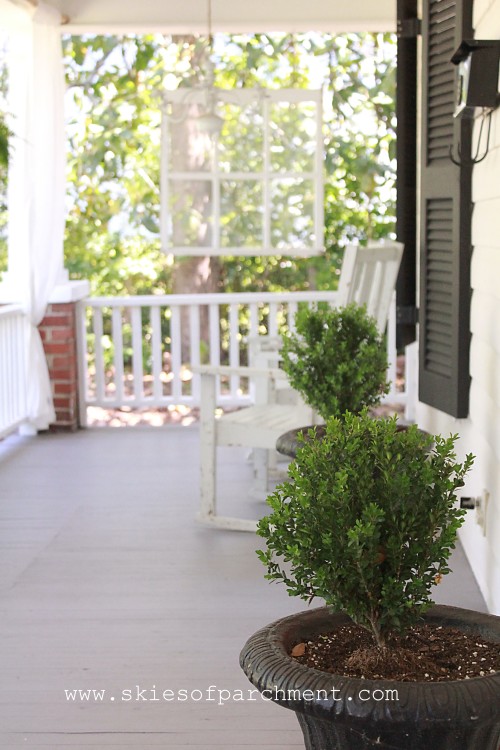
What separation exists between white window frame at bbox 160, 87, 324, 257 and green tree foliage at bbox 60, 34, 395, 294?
2100 mm

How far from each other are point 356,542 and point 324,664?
0.88 feet

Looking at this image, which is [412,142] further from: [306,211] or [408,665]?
[408,665]

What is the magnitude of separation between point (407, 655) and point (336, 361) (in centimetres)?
177

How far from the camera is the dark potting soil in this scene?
1.81 metres

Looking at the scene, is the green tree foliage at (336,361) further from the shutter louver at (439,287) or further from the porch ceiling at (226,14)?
the porch ceiling at (226,14)

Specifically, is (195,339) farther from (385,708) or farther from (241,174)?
(385,708)

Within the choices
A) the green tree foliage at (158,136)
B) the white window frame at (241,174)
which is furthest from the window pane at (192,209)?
the green tree foliage at (158,136)

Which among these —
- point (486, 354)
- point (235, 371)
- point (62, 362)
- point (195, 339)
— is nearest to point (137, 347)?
point (195, 339)

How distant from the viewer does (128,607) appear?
349 cm

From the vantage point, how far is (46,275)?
6.65 metres

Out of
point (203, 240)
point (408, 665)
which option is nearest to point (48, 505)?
point (203, 240)

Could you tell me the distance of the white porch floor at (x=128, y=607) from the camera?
8.55 feet

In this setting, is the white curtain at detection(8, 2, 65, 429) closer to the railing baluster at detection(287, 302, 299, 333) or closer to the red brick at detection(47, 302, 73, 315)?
the red brick at detection(47, 302, 73, 315)

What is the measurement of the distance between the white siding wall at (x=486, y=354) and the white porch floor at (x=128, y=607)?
0.21m
